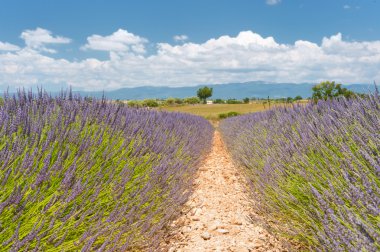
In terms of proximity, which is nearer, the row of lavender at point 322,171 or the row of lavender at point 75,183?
the row of lavender at point 75,183

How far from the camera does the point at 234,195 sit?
14.5 feet

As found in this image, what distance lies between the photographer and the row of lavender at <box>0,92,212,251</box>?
1.61 meters

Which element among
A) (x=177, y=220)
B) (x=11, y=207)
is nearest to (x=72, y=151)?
(x=11, y=207)

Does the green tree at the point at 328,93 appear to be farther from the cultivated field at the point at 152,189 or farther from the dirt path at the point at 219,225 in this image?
the dirt path at the point at 219,225

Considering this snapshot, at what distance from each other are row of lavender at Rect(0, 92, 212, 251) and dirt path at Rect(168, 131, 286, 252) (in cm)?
26

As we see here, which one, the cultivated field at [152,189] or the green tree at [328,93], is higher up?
the green tree at [328,93]

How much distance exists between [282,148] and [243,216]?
2.94 ft

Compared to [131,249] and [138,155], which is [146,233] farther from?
[138,155]

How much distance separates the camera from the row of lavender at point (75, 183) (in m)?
1.61

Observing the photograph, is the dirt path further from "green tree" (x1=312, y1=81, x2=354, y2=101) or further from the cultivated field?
"green tree" (x1=312, y1=81, x2=354, y2=101)

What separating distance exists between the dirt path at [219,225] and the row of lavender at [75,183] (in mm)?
255

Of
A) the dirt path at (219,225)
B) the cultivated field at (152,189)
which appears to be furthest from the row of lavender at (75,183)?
the dirt path at (219,225)

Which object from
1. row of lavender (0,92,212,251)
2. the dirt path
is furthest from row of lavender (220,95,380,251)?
row of lavender (0,92,212,251)

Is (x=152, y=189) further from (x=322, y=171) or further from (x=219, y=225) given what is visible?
(x=322, y=171)
